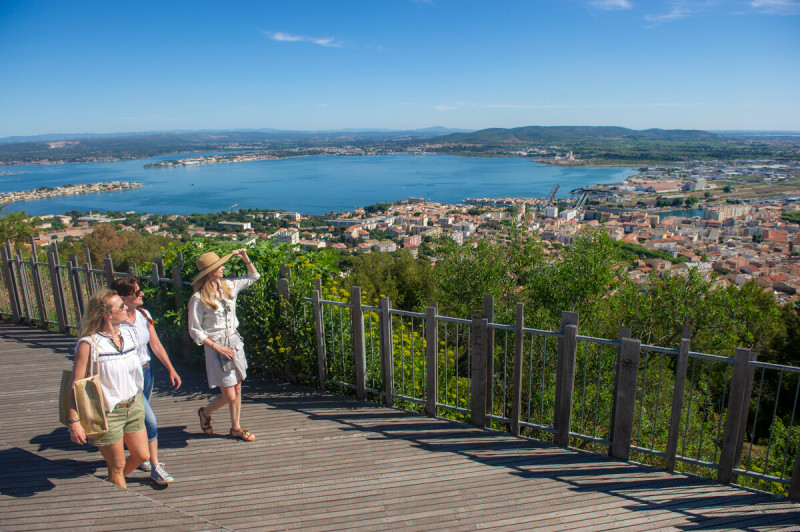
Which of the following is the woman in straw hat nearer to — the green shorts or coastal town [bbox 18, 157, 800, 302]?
the green shorts

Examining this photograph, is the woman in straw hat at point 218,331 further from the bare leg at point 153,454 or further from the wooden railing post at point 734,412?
the wooden railing post at point 734,412

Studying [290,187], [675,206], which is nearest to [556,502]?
[675,206]

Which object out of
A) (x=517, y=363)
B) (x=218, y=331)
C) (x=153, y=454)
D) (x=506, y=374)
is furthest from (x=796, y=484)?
(x=153, y=454)

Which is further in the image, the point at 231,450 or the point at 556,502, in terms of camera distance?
the point at 231,450

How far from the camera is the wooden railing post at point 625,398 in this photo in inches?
145

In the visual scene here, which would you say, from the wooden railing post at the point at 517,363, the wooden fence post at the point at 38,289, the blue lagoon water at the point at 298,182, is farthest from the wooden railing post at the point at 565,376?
the blue lagoon water at the point at 298,182

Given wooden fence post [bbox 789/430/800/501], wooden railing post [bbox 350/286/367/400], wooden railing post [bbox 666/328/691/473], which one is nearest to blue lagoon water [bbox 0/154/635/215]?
wooden railing post [bbox 350/286/367/400]

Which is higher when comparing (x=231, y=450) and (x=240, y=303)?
(x=240, y=303)

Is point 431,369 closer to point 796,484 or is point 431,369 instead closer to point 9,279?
point 796,484

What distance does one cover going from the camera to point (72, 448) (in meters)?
4.07

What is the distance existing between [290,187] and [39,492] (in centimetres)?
10035

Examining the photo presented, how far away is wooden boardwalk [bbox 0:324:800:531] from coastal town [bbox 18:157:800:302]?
10.9 metres

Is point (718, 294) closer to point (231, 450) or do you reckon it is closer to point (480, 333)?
point (480, 333)

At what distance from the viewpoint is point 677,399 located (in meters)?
3.66
